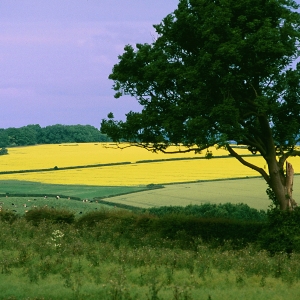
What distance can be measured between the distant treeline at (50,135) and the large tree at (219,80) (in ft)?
320

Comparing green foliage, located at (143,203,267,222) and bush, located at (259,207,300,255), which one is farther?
green foliage, located at (143,203,267,222)

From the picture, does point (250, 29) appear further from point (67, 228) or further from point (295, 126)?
point (67, 228)

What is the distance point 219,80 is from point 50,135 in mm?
107574

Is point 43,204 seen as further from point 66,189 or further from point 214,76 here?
point 214,76

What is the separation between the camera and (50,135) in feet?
420

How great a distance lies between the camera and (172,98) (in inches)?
1005

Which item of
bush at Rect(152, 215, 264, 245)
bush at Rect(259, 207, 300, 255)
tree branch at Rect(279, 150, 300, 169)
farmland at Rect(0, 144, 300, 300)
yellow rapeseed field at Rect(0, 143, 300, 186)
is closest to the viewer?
farmland at Rect(0, 144, 300, 300)

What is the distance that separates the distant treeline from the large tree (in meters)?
97.5

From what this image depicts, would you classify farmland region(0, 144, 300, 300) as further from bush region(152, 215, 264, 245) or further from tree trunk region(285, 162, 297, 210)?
tree trunk region(285, 162, 297, 210)

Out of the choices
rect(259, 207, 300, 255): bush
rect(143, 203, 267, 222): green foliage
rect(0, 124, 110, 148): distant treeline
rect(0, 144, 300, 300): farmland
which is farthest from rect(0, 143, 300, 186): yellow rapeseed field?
rect(0, 124, 110, 148): distant treeline

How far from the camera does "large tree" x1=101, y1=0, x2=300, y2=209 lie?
74.6ft

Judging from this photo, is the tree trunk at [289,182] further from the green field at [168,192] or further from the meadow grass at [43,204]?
the meadow grass at [43,204]

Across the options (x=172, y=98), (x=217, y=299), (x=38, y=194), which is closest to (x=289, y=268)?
(x=217, y=299)

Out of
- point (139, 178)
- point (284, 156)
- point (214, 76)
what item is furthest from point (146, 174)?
point (214, 76)
